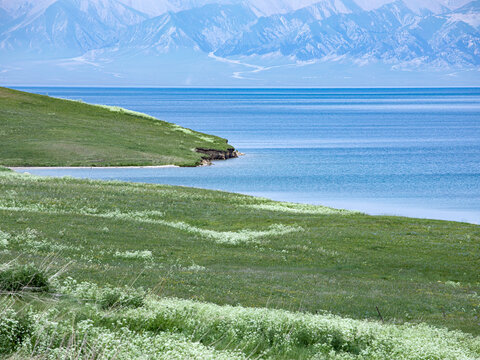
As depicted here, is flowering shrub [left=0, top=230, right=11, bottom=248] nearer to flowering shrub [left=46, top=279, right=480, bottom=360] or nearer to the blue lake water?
flowering shrub [left=46, top=279, right=480, bottom=360]

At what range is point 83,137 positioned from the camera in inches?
3536

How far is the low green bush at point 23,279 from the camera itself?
12.8m

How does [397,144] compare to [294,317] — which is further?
[397,144]

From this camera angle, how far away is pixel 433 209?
61938 mm

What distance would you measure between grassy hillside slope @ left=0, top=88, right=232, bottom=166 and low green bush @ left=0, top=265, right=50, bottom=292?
213ft

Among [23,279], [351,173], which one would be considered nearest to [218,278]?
[23,279]

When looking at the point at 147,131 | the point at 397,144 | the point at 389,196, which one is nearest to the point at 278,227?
the point at 389,196

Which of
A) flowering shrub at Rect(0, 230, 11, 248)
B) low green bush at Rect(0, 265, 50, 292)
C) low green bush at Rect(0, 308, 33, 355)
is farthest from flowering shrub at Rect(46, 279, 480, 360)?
flowering shrub at Rect(0, 230, 11, 248)

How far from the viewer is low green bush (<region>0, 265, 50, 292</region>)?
42.1ft

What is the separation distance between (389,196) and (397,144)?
218ft

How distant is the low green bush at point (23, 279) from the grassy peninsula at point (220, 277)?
0.04 metres

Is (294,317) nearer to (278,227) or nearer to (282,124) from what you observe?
(278,227)

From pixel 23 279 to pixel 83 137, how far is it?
7921 cm

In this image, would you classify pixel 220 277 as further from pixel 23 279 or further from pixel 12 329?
pixel 12 329
